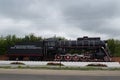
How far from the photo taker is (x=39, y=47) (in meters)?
48.7

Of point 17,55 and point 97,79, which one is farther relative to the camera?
point 17,55

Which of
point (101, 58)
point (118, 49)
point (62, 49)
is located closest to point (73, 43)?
point (62, 49)

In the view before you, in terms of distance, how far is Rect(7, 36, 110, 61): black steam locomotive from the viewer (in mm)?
46219

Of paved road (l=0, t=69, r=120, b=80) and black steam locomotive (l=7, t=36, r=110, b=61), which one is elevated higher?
black steam locomotive (l=7, t=36, r=110, b=61)

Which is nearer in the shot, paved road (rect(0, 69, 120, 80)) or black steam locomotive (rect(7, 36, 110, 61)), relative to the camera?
paved road (rect(0, 69, 120, 80))

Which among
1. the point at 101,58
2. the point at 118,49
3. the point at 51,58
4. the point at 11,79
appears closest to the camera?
the point at 11,79

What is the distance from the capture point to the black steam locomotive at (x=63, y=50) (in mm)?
46219

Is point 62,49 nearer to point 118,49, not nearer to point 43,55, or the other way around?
point 43,55

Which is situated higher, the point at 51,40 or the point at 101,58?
the point at 51,40

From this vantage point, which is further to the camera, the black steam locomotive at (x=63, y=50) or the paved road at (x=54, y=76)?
the black steam locomotive at (x=63, y=50)

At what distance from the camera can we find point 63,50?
4784 centimetres

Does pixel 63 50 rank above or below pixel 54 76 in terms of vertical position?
above

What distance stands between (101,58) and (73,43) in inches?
210

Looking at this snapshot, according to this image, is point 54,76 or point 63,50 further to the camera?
point 63,50
